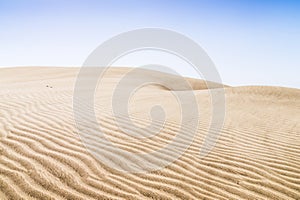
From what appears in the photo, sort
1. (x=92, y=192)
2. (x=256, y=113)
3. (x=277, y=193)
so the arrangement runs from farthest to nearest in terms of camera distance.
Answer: (x=256, y=113) → (x=277, y=193) → (x=92, y=192)

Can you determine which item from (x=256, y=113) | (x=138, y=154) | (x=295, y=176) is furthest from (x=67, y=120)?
(x=256, y=113)

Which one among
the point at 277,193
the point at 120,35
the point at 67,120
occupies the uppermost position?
the point at 120,35

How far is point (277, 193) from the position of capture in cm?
357

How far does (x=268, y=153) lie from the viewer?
16.2ft

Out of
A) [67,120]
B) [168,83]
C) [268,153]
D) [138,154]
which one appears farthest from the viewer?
[168,83]

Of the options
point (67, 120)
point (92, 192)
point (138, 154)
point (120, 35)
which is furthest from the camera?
point (120, 35)

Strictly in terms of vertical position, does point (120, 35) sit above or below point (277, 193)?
above

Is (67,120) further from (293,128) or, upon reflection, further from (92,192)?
(293,128)

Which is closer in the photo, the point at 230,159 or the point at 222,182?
the point at 222,182

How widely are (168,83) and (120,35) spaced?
16505 millimetres

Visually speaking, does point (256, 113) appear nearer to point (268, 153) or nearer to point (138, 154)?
point (268, 153)

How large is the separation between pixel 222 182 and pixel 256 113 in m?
6.36

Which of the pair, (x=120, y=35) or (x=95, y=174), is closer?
(x=95, y=174)

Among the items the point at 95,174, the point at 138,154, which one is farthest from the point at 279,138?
the point at 95,174
